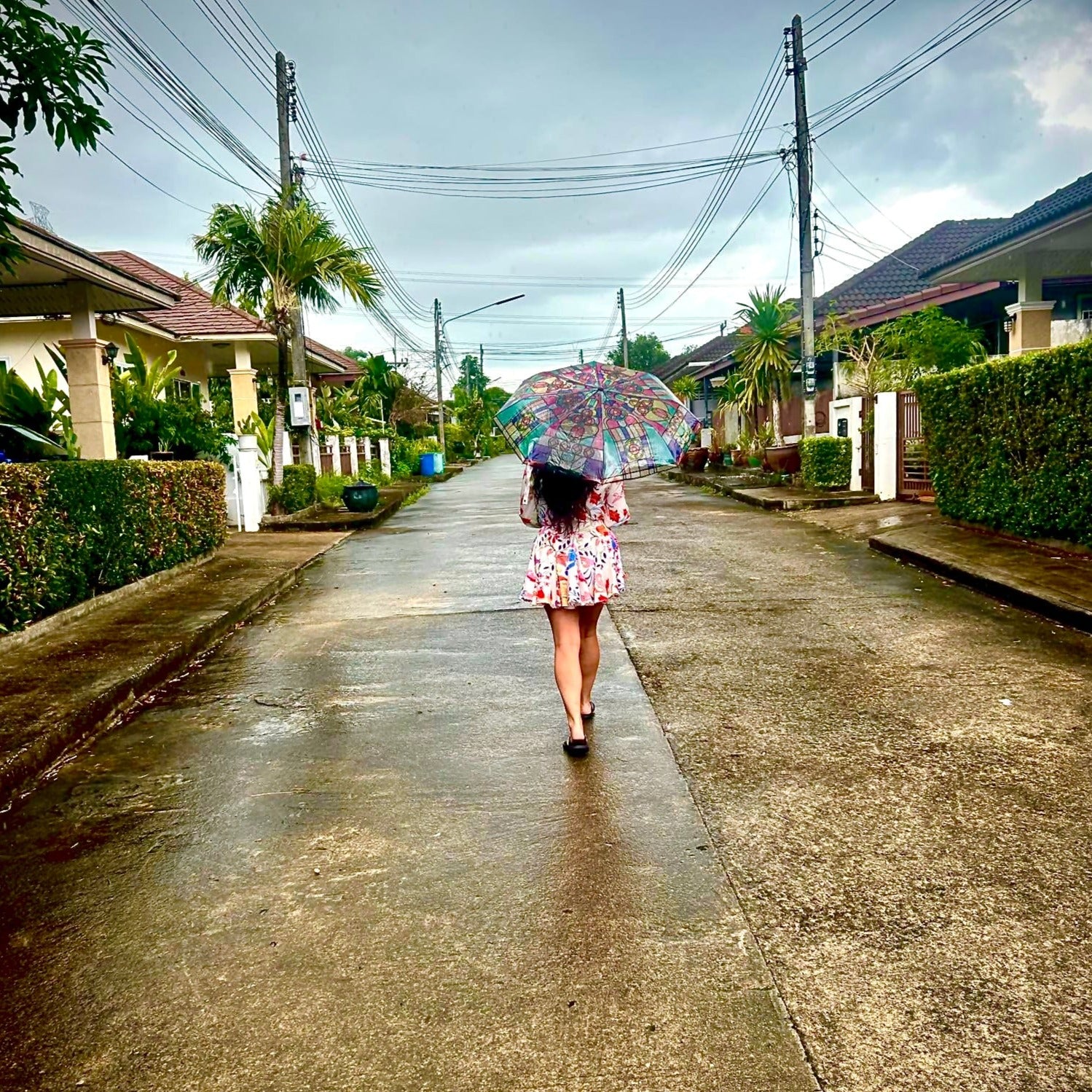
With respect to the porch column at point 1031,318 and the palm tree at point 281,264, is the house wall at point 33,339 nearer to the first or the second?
the palm tree at point 281,264

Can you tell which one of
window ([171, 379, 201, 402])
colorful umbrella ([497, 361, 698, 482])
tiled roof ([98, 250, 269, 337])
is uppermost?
tiled roof ([98, 250, 269, 337])

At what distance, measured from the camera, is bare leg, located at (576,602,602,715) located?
203 inches

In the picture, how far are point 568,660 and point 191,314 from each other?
66.7 ft

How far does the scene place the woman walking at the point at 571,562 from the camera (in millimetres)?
4961

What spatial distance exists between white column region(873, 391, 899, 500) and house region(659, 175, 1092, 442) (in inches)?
80.3

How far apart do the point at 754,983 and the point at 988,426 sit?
1023cm

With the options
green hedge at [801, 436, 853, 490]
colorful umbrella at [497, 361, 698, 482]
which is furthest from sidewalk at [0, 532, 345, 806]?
green hedge at [801, 436, 853, 490]

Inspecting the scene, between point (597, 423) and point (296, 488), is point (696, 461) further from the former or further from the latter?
point (597, 423)

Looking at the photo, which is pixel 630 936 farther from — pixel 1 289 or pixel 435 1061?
pixel 1 289

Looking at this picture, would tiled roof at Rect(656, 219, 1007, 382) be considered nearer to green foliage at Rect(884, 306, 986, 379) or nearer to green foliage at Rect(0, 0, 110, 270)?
green foliage at Rect(884, 306, 986, 379)

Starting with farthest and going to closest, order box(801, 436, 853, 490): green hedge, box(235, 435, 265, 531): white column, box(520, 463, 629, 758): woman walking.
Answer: box(801, 436, 853, 490): green hedge → box(235, 435, 265, 531): white column → box(520, 463, 629, 758): woman walking

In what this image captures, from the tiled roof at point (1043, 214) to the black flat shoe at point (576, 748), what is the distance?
10.3 m

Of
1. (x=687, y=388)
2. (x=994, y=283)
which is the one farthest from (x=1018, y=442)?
(x=687, y=388)

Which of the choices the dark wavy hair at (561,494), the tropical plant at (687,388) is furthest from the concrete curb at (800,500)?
the tropical plant at (687,388)
